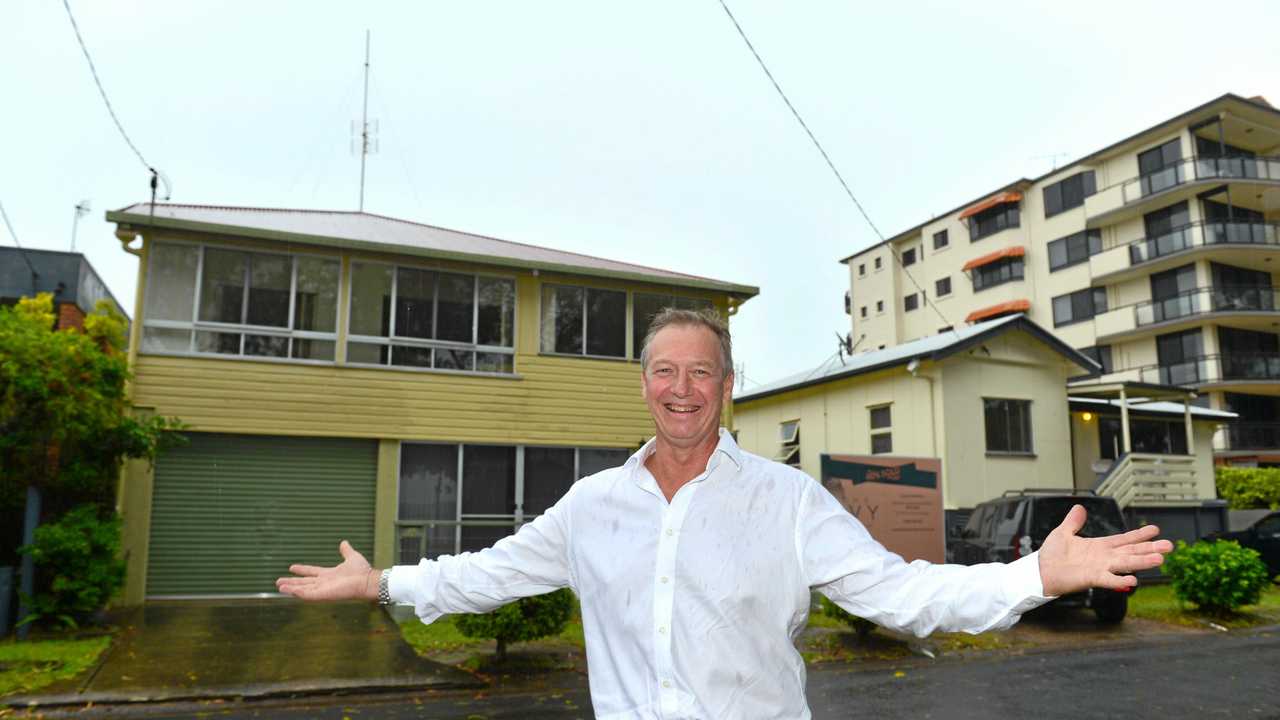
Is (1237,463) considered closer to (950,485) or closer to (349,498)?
(950,485)

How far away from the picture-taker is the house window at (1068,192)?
3894 cm

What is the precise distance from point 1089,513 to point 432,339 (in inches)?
453

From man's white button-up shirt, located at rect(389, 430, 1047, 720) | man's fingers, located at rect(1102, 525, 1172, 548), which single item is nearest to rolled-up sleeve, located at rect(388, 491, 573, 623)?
man's white button-up shirt, located at rect(389, 430, 1047, 720)

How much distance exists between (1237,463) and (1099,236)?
37.4 ft

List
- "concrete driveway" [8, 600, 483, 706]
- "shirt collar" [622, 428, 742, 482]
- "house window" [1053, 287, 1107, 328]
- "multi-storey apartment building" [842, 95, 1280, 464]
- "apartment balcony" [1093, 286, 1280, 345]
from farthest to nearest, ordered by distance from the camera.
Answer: "house window" [1053, 287, 1107, 328] → "apartment balcony" [1093, 286, 1280, 345] → "multi-storey apartment building" [842, 95, 1280, 464] → "concrete driveway" [8, 600, 483, 706] → "shirt collar" [622, 428, 742, 482]

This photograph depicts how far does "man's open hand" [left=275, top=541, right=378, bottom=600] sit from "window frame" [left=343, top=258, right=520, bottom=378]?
1316cm

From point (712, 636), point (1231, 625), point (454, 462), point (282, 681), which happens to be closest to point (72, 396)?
point (282, 681)

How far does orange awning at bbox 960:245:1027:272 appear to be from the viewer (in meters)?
41.7

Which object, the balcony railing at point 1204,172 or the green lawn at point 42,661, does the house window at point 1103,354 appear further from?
the green lawn at point 42,661

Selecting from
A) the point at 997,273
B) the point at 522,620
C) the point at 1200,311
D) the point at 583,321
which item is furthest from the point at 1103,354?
the point at 522,620

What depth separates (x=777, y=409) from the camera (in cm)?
2445

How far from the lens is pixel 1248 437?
1438 inches

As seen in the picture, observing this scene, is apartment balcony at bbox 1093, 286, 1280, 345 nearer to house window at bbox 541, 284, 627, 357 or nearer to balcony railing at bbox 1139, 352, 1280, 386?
balcony railing at bbox 1139, 352, 1280, 386

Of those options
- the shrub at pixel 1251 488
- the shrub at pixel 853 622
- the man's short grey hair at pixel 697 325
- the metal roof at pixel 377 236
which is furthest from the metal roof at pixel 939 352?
the man's short grey hair at pixel 697 325
